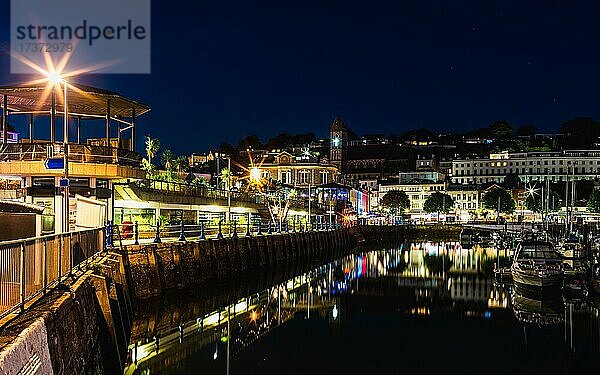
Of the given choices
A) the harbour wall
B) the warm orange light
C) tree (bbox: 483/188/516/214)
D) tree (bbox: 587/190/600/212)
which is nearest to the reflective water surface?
the warm orange light

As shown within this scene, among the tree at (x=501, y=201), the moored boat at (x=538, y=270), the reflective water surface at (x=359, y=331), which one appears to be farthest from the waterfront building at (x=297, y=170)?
the moored boat at (x=538, y=270)

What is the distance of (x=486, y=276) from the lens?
56500 millimetres

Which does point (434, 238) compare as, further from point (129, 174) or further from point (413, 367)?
point (413, 367)

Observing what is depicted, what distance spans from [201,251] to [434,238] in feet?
343

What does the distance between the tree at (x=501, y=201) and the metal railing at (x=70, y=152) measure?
154 m

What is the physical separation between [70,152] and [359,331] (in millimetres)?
19236

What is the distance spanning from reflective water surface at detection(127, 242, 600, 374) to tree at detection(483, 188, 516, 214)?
14128cm

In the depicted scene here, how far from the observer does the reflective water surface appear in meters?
24.3

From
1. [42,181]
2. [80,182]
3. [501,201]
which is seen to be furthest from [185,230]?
[501,201]

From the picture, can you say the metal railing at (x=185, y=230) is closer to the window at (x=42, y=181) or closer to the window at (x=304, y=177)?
the window at (x=42, y=181)

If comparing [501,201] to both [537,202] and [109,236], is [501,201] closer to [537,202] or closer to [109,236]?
[537,202]

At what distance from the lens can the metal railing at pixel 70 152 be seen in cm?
3950

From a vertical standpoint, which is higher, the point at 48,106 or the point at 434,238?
the point at 48,106

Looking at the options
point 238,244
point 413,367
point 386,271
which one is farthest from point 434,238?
point 413,367
